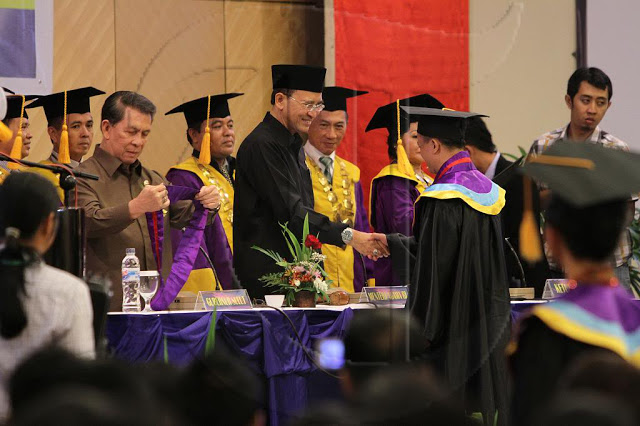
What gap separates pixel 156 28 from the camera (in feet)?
15.6

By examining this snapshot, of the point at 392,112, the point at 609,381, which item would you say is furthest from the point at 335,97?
the point at 609,381

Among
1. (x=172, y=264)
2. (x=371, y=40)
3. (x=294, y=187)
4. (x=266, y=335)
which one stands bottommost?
(x=266, y=335)

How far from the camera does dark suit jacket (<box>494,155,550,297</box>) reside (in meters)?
4.63

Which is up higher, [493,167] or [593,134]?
[593,134]

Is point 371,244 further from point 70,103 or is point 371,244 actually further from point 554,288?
point 70,103

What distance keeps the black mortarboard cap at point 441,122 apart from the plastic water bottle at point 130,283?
1.21 meters

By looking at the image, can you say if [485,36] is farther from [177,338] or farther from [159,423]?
[159,423]

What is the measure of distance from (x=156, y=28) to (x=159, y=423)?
4063 mm

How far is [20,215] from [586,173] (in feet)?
3.47

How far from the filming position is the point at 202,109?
5.17 meters

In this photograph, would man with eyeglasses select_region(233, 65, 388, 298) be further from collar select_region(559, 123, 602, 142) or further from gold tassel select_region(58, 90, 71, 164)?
collar select_region(559, 123, 602, 142)

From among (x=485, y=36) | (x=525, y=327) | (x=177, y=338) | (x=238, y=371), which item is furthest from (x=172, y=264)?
(x=238, y=371)

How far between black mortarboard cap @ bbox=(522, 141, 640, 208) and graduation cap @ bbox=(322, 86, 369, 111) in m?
2.45

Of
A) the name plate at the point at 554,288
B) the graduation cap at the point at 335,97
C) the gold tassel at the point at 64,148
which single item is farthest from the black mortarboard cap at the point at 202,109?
the name plate at the point at 554,288
